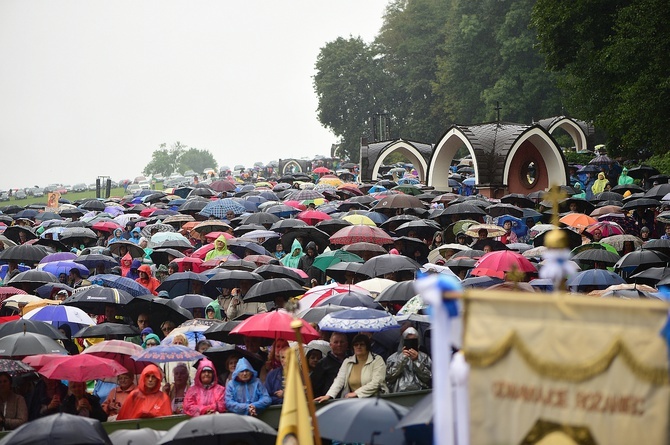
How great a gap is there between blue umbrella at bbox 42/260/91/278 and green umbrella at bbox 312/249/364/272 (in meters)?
4.06

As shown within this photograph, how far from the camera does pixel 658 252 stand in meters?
16.4

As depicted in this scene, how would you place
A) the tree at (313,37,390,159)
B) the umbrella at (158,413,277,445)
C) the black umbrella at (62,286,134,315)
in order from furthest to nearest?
the tree at (313,37,390,159)
the black umbrella at (62,286,134,315)
the umbrella at (158,413,277,445)

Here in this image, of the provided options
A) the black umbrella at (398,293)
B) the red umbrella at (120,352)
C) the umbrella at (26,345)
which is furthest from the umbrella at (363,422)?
the black umbrella at (398,293)

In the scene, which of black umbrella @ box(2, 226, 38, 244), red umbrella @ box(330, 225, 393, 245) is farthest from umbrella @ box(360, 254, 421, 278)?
black umbrella @ box(2, 226, 38, 244)

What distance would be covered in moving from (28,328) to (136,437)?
390 cm

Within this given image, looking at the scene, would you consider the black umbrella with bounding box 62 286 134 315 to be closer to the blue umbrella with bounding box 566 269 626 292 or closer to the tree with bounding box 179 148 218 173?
the blue umbrella with bounding box 566 269 626 292

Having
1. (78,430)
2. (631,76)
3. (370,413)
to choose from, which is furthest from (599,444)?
(631,76)

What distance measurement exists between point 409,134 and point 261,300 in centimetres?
5572

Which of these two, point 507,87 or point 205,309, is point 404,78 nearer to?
point 507,87

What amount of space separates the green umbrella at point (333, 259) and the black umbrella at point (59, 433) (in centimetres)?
904

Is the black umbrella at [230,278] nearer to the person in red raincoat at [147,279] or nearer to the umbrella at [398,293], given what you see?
the person in red raincoat at [147,279]

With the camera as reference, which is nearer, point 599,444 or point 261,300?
point 599,444

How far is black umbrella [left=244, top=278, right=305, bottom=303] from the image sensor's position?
45.0 feet

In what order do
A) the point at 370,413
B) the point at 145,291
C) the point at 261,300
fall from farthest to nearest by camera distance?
the point at 145,291 → the point at 261,300 → the point at 370,413
